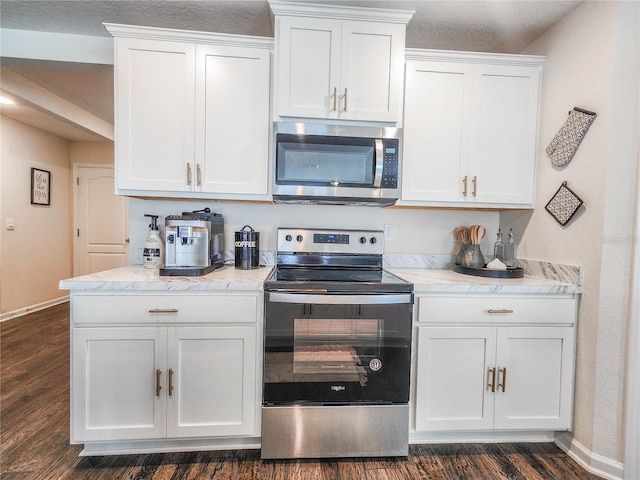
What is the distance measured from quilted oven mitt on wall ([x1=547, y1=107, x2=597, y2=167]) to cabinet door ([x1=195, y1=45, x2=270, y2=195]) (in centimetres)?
165

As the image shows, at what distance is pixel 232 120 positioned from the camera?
1.86 metres

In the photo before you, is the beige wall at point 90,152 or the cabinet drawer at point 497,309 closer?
the cabinet drawer at point 497,309

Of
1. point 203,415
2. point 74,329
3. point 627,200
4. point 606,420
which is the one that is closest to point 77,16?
point 74,329

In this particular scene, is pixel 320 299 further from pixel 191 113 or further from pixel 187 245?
pixel 191 113

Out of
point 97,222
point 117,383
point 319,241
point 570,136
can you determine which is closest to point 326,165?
point 319,241

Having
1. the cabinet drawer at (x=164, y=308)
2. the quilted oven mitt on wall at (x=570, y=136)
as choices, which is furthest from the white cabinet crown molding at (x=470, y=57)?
the cabinet drawer at (x=164, y=308)

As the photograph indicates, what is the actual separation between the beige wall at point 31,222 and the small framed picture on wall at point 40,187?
60 millimetres

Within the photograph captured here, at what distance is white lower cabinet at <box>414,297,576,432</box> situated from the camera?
1.71 m

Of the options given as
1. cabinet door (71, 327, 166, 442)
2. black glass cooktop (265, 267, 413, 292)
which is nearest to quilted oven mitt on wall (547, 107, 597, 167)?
black glass cooktop (265, 267, 413, 292)

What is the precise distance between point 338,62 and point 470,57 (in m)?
0.81

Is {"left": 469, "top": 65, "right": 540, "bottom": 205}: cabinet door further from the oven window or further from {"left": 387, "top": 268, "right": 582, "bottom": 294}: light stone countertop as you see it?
the oven window

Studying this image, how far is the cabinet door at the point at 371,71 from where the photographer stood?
1.80m

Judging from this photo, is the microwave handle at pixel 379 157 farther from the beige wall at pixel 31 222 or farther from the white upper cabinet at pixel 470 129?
the beige wall at pixel 31 222

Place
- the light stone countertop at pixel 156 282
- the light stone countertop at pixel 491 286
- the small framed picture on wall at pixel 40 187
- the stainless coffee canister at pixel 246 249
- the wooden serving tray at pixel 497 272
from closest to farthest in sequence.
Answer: the light stone countertop at pixel 156 282 < the light stone countertop at pixel 491 286 < the wooden serving tray at pixel 497 272 < the stainless coffee canister at pixel 246 249 < the small framed picture on wall at pixel 40 187
